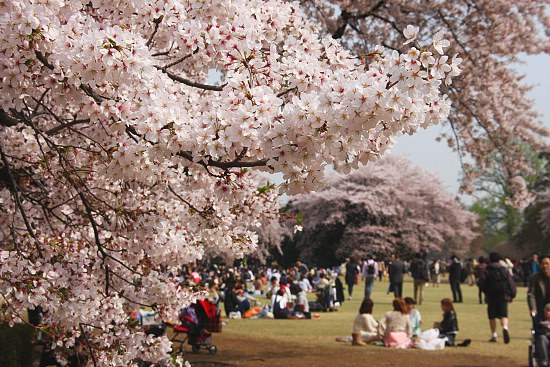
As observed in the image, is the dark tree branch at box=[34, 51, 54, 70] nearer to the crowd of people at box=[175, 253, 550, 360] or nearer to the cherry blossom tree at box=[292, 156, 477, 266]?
the crowd of people at box=[175, 253, 550, 360]

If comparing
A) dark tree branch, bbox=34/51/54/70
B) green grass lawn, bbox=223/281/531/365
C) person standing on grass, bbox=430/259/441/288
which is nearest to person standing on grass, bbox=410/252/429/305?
green grass lawn, bbox=223/281/531/365

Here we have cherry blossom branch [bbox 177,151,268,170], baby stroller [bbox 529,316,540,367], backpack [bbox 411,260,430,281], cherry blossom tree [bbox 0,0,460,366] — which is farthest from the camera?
backpack [bbox 411,260,430,281]

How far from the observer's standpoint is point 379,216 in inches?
1873

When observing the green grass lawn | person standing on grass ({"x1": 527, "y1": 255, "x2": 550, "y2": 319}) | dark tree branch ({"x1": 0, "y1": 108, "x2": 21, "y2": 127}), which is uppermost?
dark tree branch ({"x1": 0, "y1": 108, "x2": 21, "y2": 127})

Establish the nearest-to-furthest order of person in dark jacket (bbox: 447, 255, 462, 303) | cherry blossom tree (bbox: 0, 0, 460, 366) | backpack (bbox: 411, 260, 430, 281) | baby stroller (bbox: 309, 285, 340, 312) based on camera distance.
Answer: cherry blossom tree (bbox: 0, 0, 460, 366), backpack (bbox: 411, 260, 430, 281), baby stroller (bbox: 309, 285, 340, 312), person in dark jacket (bbox: 447, 255, 462, 303)

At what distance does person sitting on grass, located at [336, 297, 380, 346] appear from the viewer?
1309 cm

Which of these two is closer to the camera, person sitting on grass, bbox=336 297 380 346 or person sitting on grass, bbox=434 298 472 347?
person sitting on grass, bbox=434 298 472 347

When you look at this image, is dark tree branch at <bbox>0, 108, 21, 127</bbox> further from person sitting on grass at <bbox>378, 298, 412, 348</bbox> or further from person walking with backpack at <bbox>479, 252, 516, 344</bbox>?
person walking with backpack at <bbox>479, 252, 516, 344</bbox>

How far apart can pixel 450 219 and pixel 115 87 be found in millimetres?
47817

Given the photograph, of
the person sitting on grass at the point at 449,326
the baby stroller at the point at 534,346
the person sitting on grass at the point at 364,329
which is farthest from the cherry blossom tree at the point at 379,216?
the baby stroller at the point at 534,346

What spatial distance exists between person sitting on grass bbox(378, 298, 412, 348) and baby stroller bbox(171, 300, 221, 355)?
10.7ft

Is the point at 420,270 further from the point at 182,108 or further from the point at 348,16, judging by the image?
the point at 182,108

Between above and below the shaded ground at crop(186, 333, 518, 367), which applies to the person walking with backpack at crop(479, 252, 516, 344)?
above

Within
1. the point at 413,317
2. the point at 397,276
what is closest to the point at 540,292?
the point at 413,317
